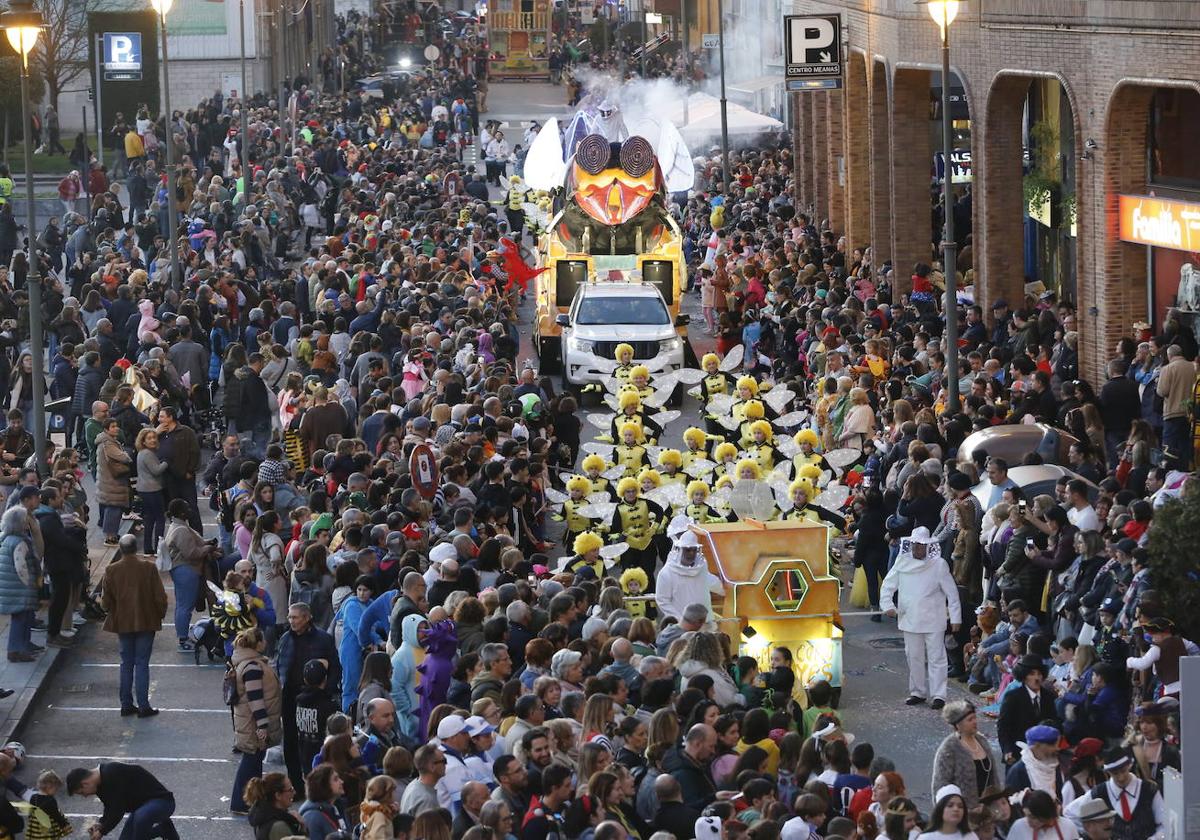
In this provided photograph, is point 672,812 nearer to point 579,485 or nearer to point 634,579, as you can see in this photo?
point 634,579

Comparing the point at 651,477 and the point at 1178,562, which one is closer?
the point at 1178,562

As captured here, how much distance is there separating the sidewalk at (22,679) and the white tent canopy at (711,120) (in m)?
32.7

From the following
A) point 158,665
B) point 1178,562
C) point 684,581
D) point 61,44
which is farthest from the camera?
point 61,44

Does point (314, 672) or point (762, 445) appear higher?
point (762, 445)

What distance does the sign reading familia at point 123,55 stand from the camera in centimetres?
4985

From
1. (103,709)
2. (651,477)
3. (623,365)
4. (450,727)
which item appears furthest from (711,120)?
(450,727)

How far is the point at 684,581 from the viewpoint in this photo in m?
18.1

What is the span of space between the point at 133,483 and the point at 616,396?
4.90 m

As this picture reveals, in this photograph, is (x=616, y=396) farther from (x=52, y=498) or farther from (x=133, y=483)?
(x=52, y=498)

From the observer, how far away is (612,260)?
34562 millimetres

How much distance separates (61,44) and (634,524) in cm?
4756

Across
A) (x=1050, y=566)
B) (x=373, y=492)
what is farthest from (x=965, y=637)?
(x=373, y=492)

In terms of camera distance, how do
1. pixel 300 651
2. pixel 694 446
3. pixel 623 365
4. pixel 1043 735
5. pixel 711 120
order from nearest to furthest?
pixel 1043 735
pixel 300 651
pixel 694 446
pixel 623 365
pixel 711 120

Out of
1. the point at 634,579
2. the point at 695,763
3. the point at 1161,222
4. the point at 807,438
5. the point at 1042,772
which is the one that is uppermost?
the point at 1161,222
